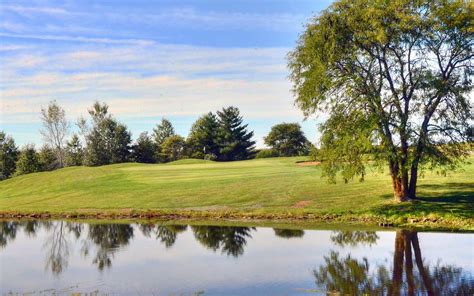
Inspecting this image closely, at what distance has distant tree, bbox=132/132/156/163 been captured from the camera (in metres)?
120

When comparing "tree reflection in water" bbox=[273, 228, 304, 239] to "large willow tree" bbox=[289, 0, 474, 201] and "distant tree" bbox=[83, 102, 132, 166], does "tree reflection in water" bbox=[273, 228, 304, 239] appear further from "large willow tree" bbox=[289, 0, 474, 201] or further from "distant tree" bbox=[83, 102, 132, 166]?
"distant tree" bbox=[83, 102, 132, 166]

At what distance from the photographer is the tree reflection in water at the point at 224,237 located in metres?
24.7

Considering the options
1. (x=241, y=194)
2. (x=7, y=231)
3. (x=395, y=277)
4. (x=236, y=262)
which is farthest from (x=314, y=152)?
(x=7, y=231)

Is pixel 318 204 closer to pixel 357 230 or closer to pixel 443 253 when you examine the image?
pixel 357 230

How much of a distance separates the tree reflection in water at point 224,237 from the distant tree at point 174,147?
93.1 metres

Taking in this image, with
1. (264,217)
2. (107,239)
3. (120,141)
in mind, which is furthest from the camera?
(120,141)

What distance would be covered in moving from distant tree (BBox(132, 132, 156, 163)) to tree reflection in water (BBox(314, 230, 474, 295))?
335ft

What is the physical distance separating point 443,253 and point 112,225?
21.2 m

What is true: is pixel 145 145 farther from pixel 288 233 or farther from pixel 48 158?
pixel 288 233

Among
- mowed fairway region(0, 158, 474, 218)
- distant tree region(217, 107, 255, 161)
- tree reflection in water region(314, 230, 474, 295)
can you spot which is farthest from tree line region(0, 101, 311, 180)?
tree reflection in water region(314, 230, 474, 295)

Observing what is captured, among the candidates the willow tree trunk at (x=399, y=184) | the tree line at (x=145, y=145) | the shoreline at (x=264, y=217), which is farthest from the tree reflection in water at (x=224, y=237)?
the tree line at (x=145, y=145)

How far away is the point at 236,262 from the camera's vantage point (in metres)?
21.5

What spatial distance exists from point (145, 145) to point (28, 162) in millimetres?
27853

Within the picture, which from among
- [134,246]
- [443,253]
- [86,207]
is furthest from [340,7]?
[86,207]
